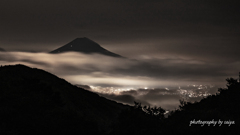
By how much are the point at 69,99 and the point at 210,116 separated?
43.1 m

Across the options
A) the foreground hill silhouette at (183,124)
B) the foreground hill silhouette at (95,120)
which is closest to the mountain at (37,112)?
the foreground hill silhouette at (95,120)

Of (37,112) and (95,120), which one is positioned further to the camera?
(95,120)

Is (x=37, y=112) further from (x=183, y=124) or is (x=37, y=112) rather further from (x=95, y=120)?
(x=183, y=124)

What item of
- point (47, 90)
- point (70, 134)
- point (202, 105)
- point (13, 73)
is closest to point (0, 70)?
point (13, 73)

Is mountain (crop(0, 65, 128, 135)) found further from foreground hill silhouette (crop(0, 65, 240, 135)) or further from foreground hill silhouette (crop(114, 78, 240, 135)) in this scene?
foreground hill silhouette (crop(114, 78, 240, 135))

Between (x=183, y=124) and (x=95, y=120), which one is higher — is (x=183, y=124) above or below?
above

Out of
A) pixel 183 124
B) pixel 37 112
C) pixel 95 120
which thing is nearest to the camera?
pixel 183 124

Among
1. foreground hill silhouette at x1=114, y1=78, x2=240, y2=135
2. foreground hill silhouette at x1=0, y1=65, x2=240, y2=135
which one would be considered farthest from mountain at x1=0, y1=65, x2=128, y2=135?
foreground hill silhouette at x1=114, y1=78, x2=240, y2=135

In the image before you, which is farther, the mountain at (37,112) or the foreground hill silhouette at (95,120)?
the mountain at (37,112)

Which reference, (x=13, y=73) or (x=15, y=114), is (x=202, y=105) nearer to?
(x=15, y=114)

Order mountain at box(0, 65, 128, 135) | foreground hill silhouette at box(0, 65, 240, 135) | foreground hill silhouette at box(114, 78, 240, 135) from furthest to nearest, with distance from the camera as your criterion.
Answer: mountain at box(0, 65, 128, 135) → foreground hill silhouette at box(0, 65, 240, 135) → foreground hill silhouette at box(114, 78, 240, 135)

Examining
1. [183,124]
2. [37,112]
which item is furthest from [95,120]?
[183,124]

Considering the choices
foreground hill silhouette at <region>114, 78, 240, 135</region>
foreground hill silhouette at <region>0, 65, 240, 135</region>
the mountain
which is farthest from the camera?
the mountain

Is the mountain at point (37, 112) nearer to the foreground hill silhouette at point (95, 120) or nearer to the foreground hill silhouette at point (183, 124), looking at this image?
the foreground hill silhouette at point (95, 120)
